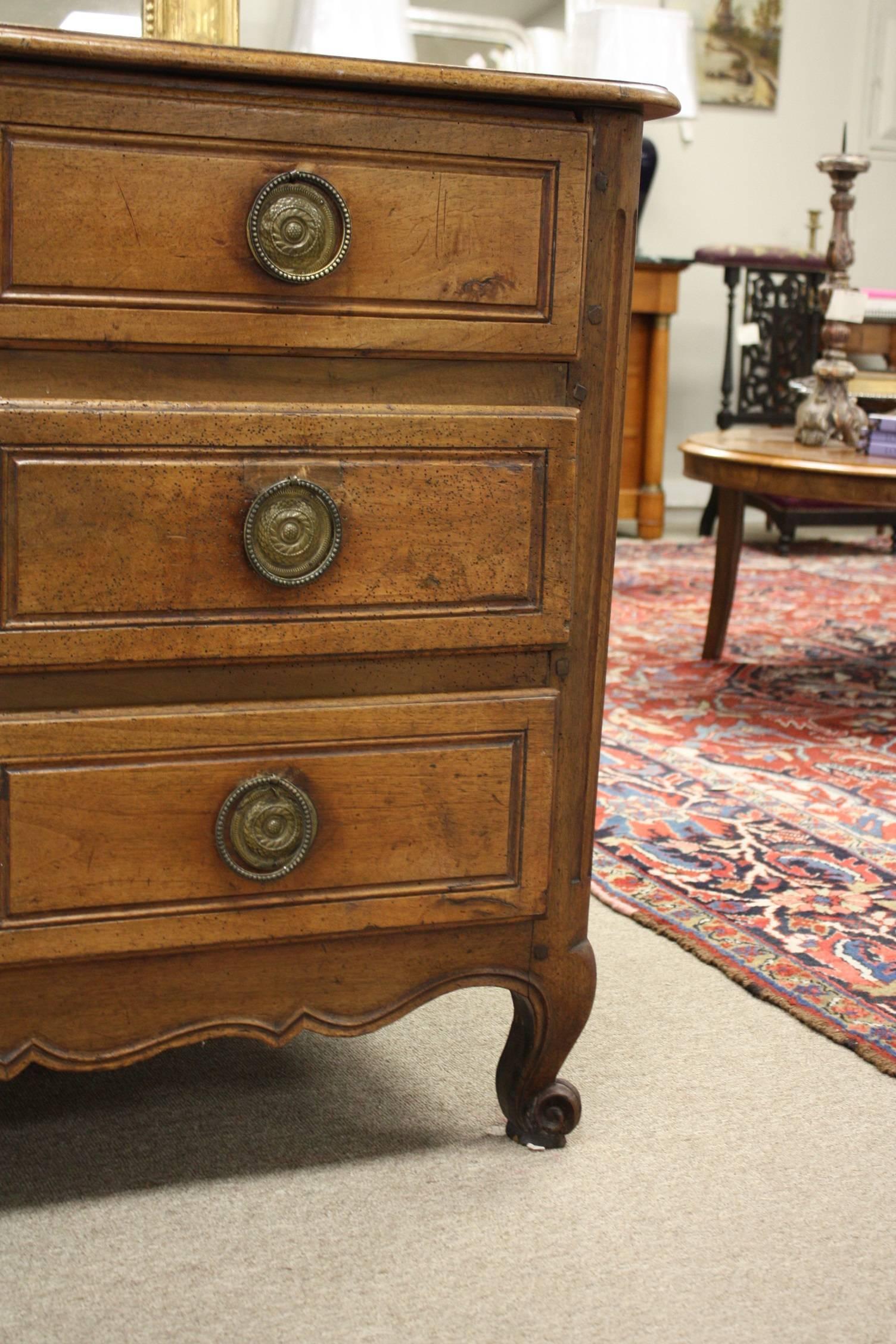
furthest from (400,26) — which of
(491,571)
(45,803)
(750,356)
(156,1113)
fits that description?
(750,356)

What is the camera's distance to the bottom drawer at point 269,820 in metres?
1.25

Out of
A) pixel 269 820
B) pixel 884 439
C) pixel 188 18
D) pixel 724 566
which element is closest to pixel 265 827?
pixel 269 820

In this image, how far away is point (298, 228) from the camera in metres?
1.21

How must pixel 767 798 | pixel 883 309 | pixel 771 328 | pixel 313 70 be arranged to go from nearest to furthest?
pixel 313 70
pixel 767 798
pixel 883 309
pixel 771 328

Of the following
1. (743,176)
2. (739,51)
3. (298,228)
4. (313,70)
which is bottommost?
(298,228)

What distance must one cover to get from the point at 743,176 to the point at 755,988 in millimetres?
5855

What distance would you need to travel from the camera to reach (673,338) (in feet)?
22.8

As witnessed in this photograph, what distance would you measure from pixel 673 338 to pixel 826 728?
163 inches

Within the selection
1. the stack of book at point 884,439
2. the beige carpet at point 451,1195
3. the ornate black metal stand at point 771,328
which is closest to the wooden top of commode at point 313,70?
A: the beige carpet at point 451,1195

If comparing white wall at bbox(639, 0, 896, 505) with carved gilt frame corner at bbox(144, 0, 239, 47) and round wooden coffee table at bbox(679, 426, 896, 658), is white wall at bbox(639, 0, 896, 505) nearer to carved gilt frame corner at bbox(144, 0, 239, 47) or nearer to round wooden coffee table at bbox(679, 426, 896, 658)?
round wooden coffee table at bbox(679, 426, 896, 658)

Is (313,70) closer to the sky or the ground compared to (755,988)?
closer to the sky

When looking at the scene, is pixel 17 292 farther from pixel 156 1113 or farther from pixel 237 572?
pixel 156 1113

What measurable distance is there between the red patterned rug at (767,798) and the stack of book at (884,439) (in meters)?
0.58

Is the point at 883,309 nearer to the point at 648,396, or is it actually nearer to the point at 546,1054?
the point at 648,396
